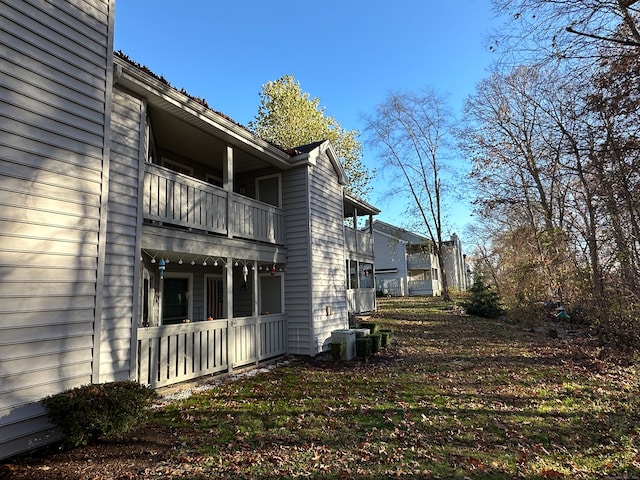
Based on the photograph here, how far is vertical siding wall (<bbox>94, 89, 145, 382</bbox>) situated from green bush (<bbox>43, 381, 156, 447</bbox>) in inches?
51.3

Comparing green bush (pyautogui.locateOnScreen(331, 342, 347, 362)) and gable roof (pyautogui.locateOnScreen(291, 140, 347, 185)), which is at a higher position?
gable roof (pyautogui.locateOnScreen(291, 140, 347, 185))

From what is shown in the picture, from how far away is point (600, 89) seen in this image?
22.2 feet

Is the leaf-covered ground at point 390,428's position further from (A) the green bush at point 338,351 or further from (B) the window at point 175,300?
(B) the window at point 175,300

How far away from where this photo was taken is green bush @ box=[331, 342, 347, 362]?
390 inches

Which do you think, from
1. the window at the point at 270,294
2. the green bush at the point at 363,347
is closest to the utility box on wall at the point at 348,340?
the green bush at the point at 363,347

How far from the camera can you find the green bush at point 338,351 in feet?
32.5

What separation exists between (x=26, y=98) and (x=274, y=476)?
5512mm

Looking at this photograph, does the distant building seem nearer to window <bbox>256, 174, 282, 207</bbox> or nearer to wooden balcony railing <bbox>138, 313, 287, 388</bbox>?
window <bbox>256, 174, 282, 207</bbox>

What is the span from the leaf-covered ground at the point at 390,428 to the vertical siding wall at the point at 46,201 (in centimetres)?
96

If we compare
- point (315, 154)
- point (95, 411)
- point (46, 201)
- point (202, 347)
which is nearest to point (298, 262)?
point (315, 154)

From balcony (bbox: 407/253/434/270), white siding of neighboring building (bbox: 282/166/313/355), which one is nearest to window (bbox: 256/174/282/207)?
white siding of neighboring building (bbox: 282/166/313/355)

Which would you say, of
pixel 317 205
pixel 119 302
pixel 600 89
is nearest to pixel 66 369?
pixel 119 302

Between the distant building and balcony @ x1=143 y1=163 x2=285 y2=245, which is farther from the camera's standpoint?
the distant building

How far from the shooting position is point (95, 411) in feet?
13.5
